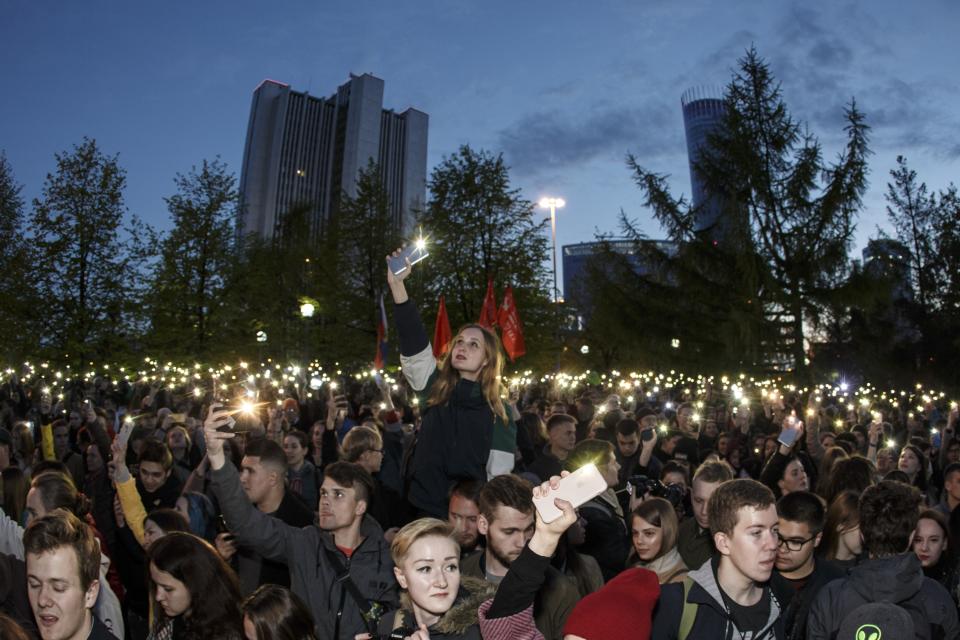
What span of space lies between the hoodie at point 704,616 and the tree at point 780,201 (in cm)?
2185

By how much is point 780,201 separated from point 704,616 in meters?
24.4

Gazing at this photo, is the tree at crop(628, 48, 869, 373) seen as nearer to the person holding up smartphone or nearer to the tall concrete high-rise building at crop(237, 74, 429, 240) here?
the person holding up smartphone

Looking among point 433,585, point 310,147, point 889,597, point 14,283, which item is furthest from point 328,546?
point 310,147

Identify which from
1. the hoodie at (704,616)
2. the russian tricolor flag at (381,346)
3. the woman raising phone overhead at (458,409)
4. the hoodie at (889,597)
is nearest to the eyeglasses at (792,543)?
the hoodie at (889,597)

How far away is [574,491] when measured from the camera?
8.18 feet

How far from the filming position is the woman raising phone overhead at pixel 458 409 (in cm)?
483

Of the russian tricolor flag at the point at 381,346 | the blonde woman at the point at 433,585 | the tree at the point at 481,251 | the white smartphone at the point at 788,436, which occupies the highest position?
the tree at the point at 481,251

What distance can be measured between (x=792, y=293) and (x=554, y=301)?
9.11m

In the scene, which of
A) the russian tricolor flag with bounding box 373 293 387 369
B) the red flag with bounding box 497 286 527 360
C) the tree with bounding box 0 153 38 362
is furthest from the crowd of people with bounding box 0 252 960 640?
the tree with bounding box 0 153 38 362

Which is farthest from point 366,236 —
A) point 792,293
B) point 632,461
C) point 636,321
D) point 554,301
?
point 632,461

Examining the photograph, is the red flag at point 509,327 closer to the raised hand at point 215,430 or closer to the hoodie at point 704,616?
→ the raised hand at point 215,430

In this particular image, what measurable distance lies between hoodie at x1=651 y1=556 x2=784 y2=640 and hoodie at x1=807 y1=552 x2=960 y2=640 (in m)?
0.48

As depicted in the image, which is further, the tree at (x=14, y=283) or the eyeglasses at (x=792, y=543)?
the tree at (x=14, y=283)

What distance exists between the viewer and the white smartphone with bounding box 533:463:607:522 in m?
2.47
